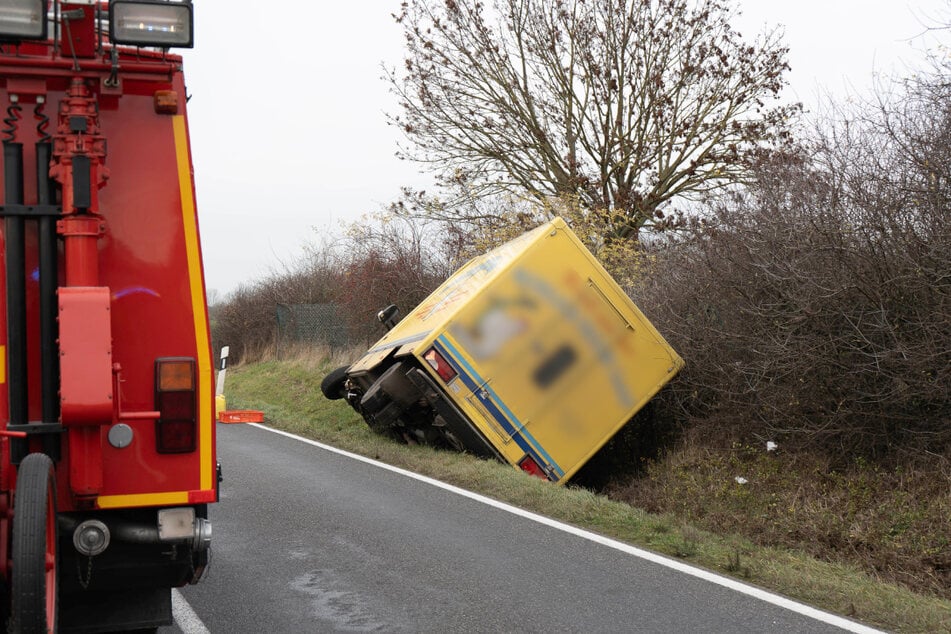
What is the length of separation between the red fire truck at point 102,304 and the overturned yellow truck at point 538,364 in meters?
6.24

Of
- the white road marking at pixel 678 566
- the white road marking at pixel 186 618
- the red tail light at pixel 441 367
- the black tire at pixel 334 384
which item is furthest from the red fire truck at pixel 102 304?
the black tire at pixel 334 384

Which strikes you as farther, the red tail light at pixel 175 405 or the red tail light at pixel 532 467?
the red tail light at pixel 532 467

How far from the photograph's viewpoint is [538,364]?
10.5m

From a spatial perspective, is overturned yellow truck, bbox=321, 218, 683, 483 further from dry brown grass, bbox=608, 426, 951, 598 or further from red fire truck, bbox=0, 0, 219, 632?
red fire truck, bbox=0, 0, 219, 632

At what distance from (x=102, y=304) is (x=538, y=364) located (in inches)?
281

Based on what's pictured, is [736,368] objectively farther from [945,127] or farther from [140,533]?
[140,533]

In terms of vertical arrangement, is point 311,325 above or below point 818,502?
above

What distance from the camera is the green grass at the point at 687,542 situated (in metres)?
5.61

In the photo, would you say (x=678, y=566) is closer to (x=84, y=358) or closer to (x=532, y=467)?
(x=532, y=467)

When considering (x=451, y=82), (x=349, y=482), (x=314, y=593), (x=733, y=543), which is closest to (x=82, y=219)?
(x=314, y=593)

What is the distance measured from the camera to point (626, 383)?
35.3 ft

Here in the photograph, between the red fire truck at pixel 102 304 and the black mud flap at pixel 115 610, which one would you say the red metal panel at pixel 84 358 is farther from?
the black mud flap at pixel 115 610

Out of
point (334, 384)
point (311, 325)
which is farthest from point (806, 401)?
point (311, 325)

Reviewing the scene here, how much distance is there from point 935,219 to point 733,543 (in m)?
3.06
